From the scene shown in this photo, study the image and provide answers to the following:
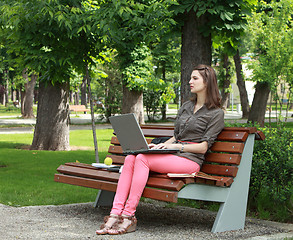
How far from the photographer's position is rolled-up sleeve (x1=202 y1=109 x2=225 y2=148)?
17.3 feet

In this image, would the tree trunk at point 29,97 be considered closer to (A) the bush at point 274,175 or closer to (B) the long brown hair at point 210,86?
(A) the bush at point 274,175

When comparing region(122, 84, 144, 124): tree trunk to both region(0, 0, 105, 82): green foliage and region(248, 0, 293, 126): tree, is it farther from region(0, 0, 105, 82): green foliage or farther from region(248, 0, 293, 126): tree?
region(0, 0, 105, 82): green foliage

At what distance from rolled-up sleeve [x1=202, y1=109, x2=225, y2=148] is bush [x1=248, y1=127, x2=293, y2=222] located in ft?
2.47

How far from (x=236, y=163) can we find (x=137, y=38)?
16.6 feet

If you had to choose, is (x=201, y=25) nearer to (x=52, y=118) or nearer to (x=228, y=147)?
(x=228, y=147)

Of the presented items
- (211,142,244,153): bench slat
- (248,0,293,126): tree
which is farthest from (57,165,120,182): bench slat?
(248,0,293,126): tree

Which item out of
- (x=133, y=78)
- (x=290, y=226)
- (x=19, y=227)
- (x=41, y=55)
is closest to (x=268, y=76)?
(x=133, y=78)

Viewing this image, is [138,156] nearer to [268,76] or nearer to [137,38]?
[137,38]

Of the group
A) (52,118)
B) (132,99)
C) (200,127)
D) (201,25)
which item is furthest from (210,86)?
(132,99)

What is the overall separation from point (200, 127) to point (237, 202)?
2.63 feet

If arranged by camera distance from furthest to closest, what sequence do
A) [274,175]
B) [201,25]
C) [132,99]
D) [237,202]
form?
[132,99] → [201,25] → [274,175] → [237,202]

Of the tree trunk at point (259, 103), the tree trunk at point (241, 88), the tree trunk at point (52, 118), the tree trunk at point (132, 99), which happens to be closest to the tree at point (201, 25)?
the tree trunk at point (52, 118)

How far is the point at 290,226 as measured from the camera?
5473mm

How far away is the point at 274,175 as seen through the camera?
577 centimetres
